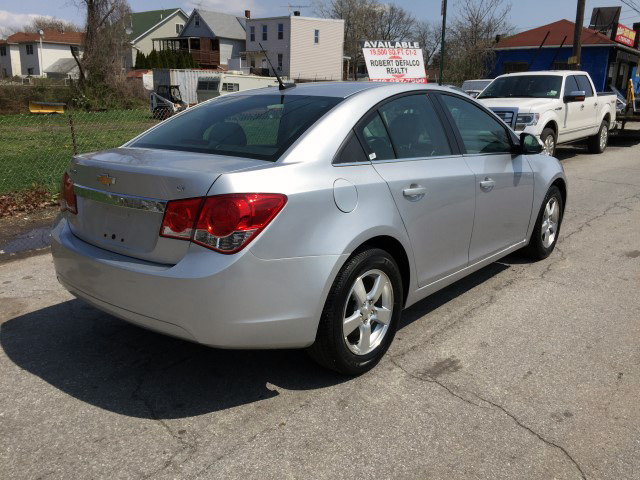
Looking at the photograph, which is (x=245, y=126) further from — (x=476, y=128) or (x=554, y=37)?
(x=554, y=37)

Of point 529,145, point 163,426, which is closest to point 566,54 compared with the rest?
point 529,145

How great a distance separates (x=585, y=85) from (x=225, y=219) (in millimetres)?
13149

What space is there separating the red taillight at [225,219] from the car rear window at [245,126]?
41 centimetres

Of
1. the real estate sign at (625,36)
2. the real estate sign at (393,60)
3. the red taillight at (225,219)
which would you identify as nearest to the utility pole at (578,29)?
the real estate sign at (393,60)

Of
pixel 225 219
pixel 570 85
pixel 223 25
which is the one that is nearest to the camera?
pixel 225 219

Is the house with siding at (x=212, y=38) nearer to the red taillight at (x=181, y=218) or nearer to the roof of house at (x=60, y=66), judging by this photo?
the roof of house at (x=60, y=66)

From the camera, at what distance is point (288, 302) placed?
2924 mm

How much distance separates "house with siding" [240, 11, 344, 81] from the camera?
2317 inches

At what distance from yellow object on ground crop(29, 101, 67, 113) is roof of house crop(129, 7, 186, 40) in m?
44.5

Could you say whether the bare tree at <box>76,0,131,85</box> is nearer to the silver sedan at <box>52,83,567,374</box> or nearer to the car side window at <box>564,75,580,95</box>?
the car side window at <box>564,75,580,95</box>

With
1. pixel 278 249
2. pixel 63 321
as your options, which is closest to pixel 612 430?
pixel 278 249

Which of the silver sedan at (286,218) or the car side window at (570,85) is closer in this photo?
the silver sedan at (286,218)

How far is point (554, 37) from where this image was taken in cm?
3275

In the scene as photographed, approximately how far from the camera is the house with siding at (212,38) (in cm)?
6681
